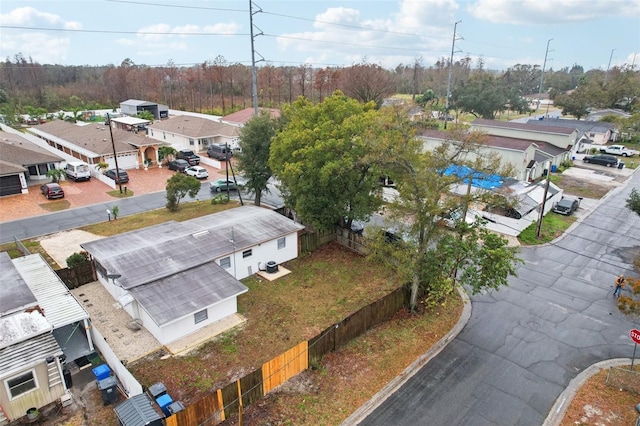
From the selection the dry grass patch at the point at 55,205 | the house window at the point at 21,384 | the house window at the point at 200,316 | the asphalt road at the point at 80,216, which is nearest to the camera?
the house window at the point at 21,384

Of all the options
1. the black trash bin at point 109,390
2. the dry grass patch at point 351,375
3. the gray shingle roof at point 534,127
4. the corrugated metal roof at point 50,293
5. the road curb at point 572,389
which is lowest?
the road curb at point 572,389

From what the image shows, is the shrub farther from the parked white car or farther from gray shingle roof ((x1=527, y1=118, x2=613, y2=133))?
gray shingle roof ((x1=527, y1=118, x2=613, y2=133))

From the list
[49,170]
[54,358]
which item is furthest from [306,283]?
[49,170]

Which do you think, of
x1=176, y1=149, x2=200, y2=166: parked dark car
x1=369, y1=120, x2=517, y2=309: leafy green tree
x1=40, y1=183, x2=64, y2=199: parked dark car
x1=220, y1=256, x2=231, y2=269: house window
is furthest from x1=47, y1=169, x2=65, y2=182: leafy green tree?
x1=369, y1=120, x2=517, y2=309: leafy green tree

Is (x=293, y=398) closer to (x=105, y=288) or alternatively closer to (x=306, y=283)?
(x=306, y=283)

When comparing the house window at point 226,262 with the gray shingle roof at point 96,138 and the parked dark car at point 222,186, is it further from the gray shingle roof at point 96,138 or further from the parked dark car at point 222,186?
the gray shingle roof at point 96,138

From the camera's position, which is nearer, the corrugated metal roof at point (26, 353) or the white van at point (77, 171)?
the corrugated metal roof at point (26, 353)

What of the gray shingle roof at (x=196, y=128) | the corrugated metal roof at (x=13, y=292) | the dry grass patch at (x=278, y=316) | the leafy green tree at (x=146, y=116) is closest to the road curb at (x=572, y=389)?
the dry grass patch at (x=278, y=316)
